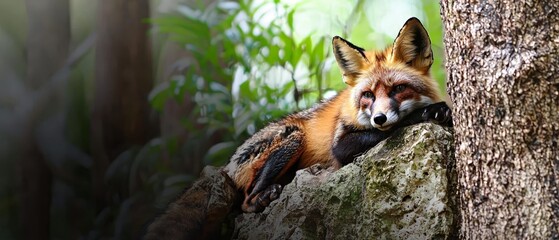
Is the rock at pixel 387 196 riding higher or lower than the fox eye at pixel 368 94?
lower

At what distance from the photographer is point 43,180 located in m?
3.51

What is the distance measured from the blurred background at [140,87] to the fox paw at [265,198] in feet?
3.48

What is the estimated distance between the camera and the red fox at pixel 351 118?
2.19 metres

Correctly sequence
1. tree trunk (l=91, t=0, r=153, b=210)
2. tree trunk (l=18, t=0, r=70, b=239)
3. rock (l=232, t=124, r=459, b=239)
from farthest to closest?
1. tree trunk (l=91, t=0, r=153, b=210)
2. tree trunk (l=18, t=0, r=70, b=239)
3. rock (l=232, t=124, r=459, b=239)

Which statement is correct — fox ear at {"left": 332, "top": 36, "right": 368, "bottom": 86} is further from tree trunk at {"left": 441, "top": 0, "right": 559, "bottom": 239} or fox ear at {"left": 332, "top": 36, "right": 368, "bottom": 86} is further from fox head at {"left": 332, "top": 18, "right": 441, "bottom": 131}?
tree trunk at {"left": 441, "top": 0, "right": 559, "bottom": 239}

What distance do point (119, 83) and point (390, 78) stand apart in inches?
81.4

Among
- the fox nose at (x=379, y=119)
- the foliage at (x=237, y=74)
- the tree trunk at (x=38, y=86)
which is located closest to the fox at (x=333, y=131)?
the fox nose at (x=379, y=119)

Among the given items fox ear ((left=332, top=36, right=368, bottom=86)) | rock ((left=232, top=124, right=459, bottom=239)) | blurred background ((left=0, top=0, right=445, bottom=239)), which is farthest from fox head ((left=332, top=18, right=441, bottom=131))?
blurred background ((left=0, top=0, right=445, bottom=239))

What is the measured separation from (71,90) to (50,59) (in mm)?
220

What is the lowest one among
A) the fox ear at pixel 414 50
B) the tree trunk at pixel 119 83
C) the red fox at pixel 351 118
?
the tree trunk at pixel 119 83

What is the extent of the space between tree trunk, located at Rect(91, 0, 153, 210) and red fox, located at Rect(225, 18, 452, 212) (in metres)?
1.37

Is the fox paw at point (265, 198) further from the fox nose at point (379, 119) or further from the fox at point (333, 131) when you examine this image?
the fox nose at point (379, 119)

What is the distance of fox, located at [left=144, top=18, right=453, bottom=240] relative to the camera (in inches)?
86.7

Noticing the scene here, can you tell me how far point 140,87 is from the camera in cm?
389
